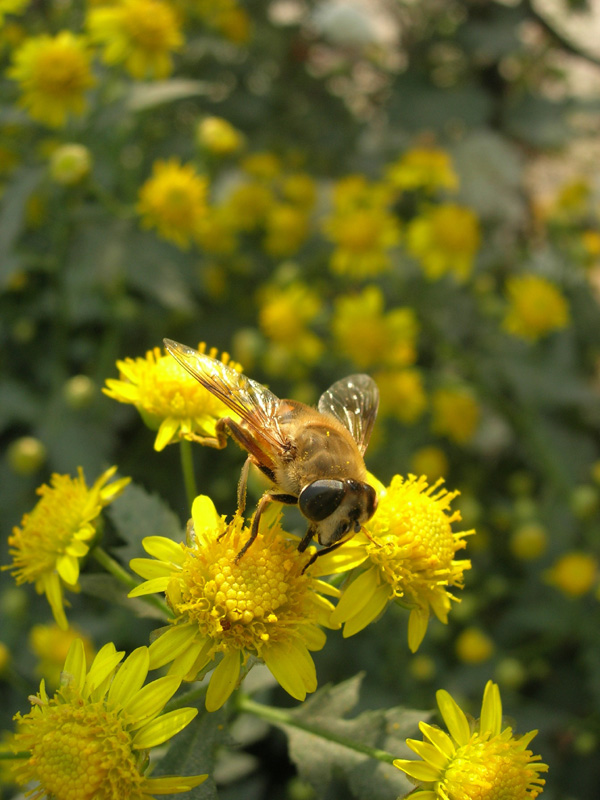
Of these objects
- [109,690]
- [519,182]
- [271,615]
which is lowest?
[519,182]

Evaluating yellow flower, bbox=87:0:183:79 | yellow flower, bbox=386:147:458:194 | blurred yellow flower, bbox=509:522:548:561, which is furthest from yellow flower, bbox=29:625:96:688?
yellow flower, bbox=386:147:458:194

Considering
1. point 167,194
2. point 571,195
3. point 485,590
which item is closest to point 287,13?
point 571,195

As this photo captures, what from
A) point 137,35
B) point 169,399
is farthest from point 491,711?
point 137,35

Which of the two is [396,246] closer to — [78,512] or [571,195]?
[571,195]

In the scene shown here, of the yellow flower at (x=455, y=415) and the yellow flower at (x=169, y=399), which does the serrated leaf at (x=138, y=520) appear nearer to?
the yellow flower at (x=169, y=399)

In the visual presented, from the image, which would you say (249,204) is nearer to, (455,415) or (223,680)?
(455,415)

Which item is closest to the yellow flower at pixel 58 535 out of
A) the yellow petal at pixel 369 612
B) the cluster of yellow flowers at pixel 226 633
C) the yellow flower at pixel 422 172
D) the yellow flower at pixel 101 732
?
the cluster of yellow flowers at pixel 226 633
